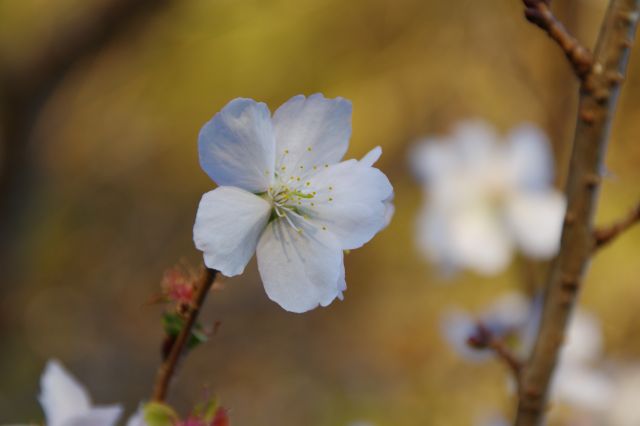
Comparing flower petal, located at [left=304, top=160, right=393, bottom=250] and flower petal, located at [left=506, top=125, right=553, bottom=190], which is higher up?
flower petal, located at [left=304, top=160, right=393, bottom=250]

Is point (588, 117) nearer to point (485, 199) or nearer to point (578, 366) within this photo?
point (578, 366)

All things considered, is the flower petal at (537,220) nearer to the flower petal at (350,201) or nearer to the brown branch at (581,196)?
the brown branch at (581,196)

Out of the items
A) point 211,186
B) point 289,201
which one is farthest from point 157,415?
point 211,186

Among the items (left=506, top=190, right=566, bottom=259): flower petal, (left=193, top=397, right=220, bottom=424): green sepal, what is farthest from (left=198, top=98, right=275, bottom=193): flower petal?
(left=506, top=190, right=566, bottom=259): flower petal

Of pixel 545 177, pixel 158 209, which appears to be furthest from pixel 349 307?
pixel 545 177

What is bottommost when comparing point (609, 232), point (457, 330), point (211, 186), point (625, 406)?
point (211, 186)

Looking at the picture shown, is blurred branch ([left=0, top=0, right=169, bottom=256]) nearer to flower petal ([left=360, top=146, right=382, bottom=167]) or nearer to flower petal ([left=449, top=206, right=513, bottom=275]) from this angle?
flower petal ([left=449, top=206, right=513, bottom=275])
